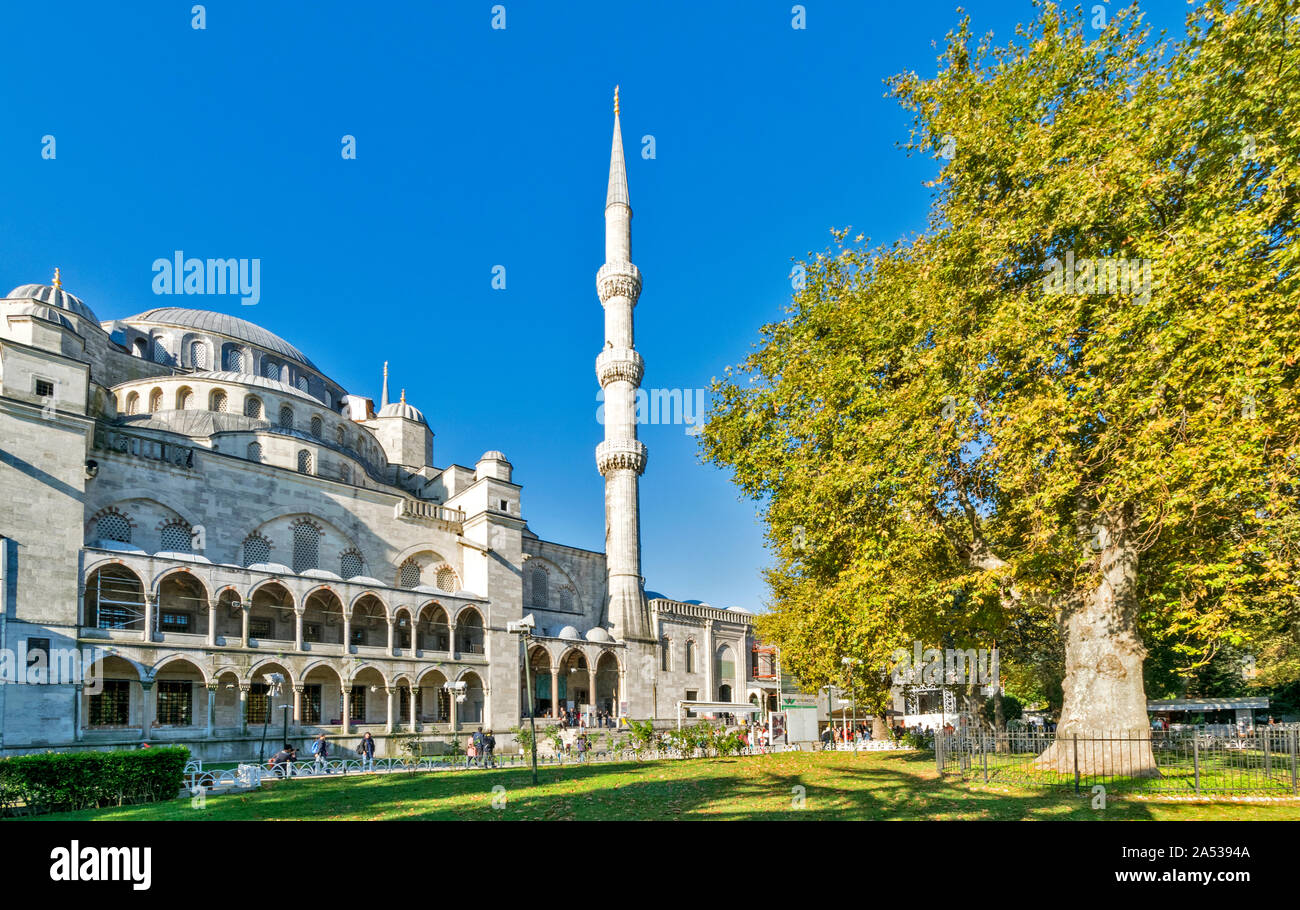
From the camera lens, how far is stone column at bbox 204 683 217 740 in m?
24.8

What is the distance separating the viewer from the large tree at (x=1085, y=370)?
12.0 m

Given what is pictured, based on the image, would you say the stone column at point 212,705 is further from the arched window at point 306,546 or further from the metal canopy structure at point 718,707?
the metal canopy structure at point 718,707

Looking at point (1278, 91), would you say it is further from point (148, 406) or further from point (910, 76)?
point (148, 406)

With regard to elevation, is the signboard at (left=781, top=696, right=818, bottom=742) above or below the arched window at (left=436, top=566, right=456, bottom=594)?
below

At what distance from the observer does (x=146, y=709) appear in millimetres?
23484

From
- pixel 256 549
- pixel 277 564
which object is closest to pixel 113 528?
pixel 256 549

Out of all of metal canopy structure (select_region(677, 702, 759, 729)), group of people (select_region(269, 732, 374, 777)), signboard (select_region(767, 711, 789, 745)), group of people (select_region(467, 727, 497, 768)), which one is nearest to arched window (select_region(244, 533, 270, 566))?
group of people (select_region(269, 732, 374, 777))

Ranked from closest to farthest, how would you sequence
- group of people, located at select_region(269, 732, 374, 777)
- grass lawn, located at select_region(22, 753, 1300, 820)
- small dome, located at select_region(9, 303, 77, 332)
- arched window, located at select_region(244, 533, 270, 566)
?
grass lawn, located at select_region(22, 753, 1300, 820)
group of people, located at select_region(269, 732, 374, 777)
small dome, located at select_region(9, 303, 77, 332)
arched window, located at select_region(244, 533, 270, 566)

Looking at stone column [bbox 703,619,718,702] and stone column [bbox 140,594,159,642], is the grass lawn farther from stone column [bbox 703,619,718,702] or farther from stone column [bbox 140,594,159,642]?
stone column [bbox 703,619,718,702]

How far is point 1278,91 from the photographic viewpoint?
12.1 m

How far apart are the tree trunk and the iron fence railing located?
0.04m

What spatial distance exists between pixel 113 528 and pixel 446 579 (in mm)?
13834

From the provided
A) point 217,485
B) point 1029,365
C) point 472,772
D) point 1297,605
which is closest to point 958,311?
point 1029,365
